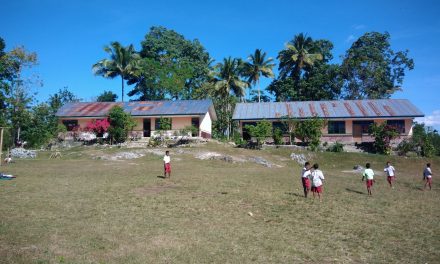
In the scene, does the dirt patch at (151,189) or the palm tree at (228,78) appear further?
the palm tree at (228,78)

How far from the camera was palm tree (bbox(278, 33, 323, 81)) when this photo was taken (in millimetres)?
48594

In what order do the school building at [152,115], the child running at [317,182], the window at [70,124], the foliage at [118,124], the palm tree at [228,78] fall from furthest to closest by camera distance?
the palm tree at [228,78]
the window at [70,124]
the school building at [152,115]
the foliage at [118,124]
the child running at [317,182]

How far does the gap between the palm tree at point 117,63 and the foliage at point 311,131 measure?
27.1 m

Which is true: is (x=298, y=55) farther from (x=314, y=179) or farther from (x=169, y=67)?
(x=314, y=179)

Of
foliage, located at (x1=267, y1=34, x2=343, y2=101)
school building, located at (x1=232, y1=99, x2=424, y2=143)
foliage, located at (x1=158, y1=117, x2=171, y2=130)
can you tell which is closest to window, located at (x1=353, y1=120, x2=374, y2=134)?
school building, located at (x1=232, y1=99, x2=424, y2=143)

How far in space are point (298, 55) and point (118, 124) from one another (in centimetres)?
2719

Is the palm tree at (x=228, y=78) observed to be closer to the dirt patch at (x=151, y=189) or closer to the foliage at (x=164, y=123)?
the foliage at (x=164, y=123)

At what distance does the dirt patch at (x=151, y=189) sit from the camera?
528 inches

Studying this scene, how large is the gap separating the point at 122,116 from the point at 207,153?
10.7m

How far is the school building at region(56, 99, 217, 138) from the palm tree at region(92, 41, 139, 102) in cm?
985

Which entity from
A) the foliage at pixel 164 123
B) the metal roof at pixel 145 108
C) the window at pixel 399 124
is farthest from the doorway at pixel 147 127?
the window at pixel 399 124

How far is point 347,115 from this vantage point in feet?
117

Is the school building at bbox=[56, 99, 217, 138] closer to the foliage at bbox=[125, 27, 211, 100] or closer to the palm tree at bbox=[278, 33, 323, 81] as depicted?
the foliage at bbox=[125, 27, 211, 100]

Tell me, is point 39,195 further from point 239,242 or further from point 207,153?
point 207,153
